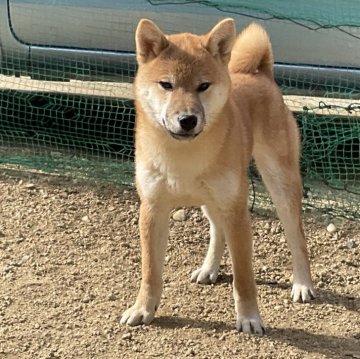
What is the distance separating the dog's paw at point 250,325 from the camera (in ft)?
13.8

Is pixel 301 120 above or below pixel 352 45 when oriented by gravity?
below

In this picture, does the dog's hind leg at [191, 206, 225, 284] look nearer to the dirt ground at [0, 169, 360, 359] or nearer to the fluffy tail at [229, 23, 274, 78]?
the dirt ground at [0, 169, 360, 359]

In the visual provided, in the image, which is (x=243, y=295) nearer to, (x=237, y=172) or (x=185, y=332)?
(x=185, y=332)

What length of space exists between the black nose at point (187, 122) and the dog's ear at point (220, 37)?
17.6 inches

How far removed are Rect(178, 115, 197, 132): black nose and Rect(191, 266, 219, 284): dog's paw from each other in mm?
1237

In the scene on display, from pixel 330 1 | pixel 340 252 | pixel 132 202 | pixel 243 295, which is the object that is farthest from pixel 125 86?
pixel 243 295

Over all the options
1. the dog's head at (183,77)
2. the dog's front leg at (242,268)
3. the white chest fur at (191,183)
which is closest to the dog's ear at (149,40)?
the dog's head at (183,77)

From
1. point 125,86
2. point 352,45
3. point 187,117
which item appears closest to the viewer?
point 187,117

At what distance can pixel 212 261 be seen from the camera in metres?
4.82

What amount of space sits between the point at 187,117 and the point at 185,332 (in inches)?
43.5

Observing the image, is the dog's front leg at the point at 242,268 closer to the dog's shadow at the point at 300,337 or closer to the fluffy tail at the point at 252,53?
the dog's shadow at the point at 300,337

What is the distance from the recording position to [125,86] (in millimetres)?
6273

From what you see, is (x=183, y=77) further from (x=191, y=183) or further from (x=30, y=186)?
(x=30, y=186)

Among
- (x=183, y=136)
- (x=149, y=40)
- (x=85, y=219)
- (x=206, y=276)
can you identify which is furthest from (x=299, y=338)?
(x=85, y=219)
